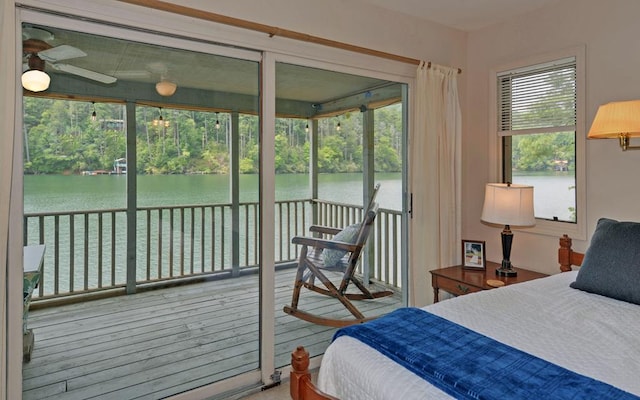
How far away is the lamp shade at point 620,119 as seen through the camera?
2191 millimetres

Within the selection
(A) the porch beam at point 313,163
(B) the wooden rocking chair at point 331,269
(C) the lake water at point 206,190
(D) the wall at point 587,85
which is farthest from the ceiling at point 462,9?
(B) the wooden rocking chair at point 331,269

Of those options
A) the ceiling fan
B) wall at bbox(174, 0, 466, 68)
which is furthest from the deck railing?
wall at bbox(174, 0, 466, 68)

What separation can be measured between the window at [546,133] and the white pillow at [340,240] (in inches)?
53.1

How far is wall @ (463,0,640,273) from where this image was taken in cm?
250

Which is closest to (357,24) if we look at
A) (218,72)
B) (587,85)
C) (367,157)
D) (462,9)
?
(462,9)

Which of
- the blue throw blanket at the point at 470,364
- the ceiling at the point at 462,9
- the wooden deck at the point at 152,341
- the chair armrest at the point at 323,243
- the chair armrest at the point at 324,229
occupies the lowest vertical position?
the wooden deck at the point at 152,341

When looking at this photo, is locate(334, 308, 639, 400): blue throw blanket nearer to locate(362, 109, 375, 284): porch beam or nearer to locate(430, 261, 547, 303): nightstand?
locate(430, 261, 547, 303): nightstand

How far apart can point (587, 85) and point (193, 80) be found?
8.43 feet

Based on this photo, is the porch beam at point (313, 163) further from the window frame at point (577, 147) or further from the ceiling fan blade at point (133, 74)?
the window frame at point (577, 147)

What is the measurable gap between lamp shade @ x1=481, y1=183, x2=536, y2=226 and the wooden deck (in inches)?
59.0

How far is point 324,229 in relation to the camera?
9.70 feet

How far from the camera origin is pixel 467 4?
2.89m

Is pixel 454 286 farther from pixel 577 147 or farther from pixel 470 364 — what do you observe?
pixel 470 364

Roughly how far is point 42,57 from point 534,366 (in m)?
2.45
